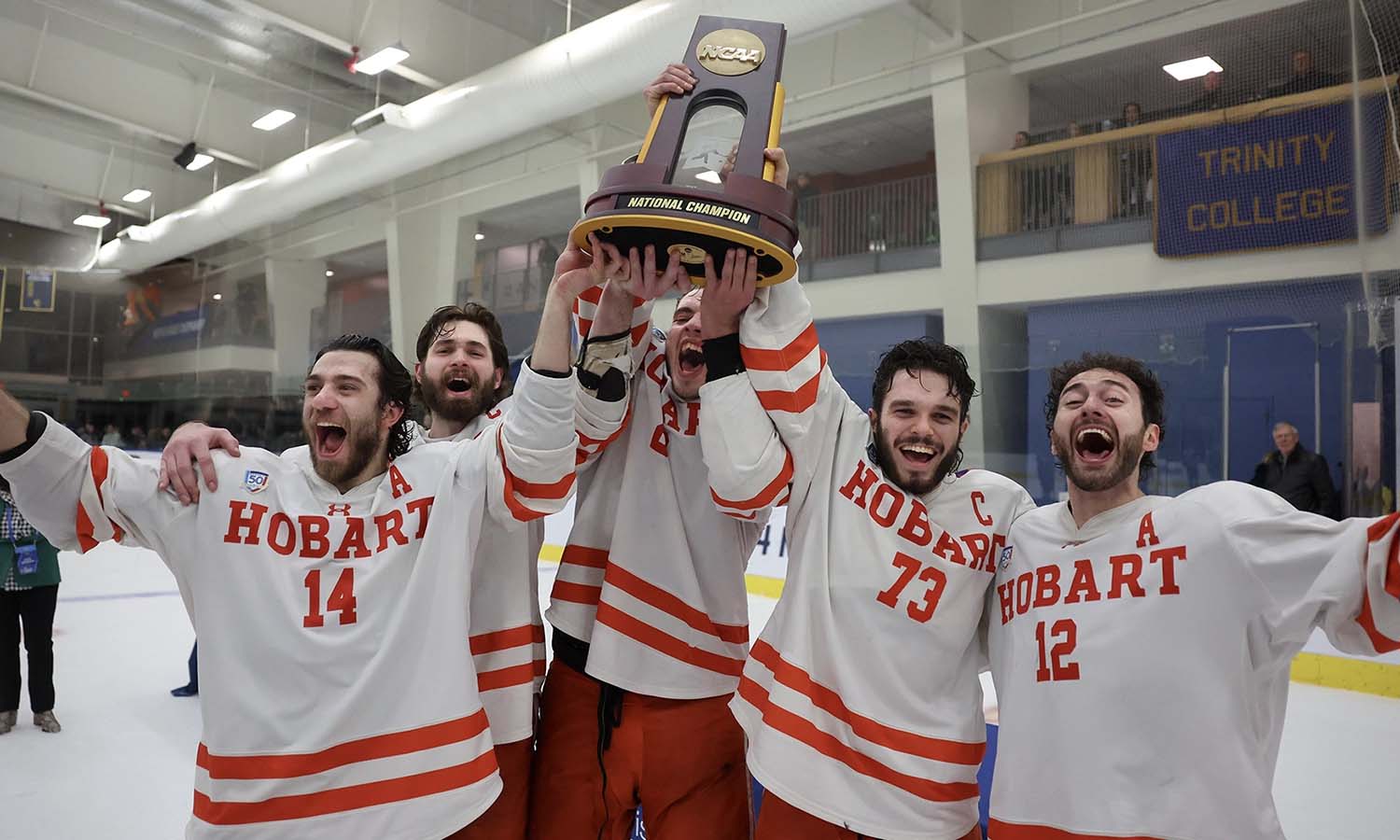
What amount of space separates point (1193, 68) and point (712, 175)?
6463 mm

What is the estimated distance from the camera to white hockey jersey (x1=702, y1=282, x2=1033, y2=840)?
150 cm

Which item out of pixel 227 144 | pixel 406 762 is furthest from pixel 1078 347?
pixel 227 144

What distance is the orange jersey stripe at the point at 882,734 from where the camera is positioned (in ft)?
4.91

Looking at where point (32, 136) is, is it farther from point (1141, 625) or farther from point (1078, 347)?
point (1141, 625)

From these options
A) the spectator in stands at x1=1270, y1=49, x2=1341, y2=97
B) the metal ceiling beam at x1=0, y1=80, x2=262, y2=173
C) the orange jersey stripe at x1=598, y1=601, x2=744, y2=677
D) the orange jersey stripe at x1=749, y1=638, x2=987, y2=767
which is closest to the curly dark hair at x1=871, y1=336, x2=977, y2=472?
the orange jersey stripe at x1=749, y1=638, x2=987, y2=767

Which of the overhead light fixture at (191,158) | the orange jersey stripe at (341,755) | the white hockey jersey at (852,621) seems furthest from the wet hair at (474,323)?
the overhead light fixture at (191,158)

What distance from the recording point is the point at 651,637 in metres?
1.75

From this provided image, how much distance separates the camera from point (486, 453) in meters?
1.67

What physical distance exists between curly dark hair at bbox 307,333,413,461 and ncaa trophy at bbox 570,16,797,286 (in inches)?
18.4

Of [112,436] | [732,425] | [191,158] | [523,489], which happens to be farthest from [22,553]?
[112,436]

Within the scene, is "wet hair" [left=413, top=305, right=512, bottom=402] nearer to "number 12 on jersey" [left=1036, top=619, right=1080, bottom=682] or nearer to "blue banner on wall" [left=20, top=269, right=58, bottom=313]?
"number 12 on jersey" [left=1036, top=619, right=1080, bottom=682]

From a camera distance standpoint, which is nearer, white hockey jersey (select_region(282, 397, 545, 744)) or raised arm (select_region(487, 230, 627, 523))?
raised arm (select_region(487, 230, 627, 523))

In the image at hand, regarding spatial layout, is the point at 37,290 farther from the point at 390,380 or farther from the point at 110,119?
the point at 390,380

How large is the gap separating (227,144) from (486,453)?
40.9ft
